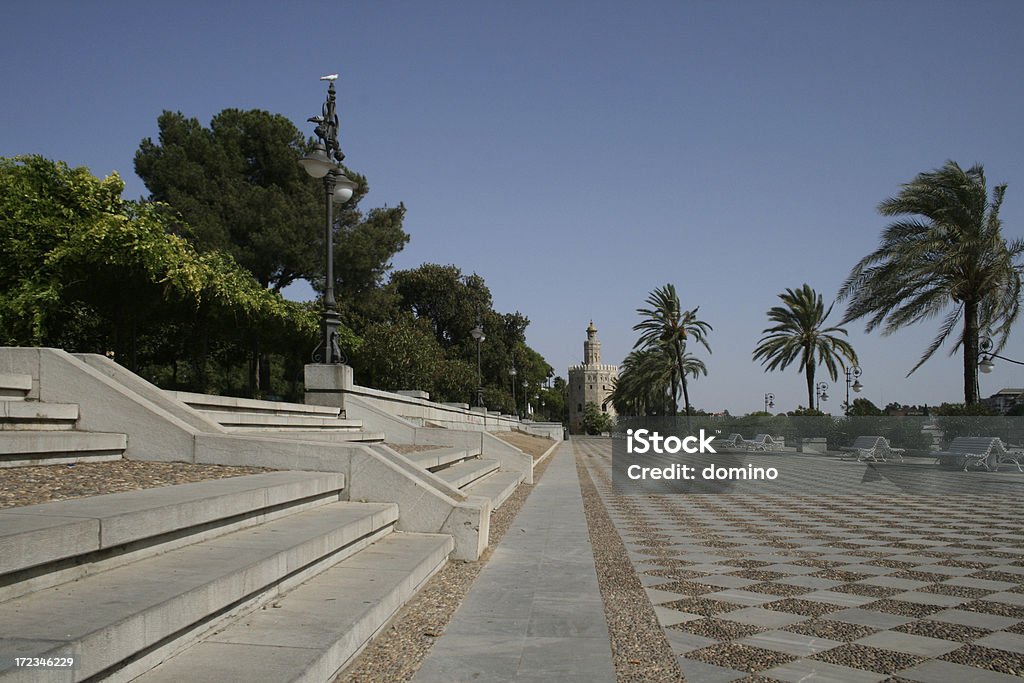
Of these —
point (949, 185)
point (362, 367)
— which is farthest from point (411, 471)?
point (362, 367)

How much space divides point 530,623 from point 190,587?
232 cm

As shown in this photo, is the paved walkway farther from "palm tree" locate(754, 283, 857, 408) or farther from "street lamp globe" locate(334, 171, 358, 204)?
"palm tree" locate(754, 283, 857, 408)

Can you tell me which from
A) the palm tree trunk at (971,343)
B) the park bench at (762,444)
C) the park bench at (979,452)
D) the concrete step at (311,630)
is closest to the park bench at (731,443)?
the park bench at (762,444)

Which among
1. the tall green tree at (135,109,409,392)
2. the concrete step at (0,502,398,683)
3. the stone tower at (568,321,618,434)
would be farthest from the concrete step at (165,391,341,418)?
the stone tower at (568,321,618,434)

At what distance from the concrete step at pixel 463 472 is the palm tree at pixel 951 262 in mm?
16437

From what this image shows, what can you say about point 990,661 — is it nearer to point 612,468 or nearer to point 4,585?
point 4,585

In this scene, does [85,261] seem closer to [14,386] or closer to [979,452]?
[14,386]

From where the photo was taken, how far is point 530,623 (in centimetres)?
480

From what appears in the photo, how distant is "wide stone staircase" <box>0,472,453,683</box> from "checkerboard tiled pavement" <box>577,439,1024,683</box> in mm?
1956

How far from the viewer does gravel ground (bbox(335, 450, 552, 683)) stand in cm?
369

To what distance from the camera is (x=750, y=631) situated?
4.72m

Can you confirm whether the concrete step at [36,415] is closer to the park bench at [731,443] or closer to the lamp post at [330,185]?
the lamp post at [330,185]

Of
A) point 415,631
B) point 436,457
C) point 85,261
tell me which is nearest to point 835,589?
point 415,631

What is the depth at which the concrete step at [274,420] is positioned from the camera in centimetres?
863
